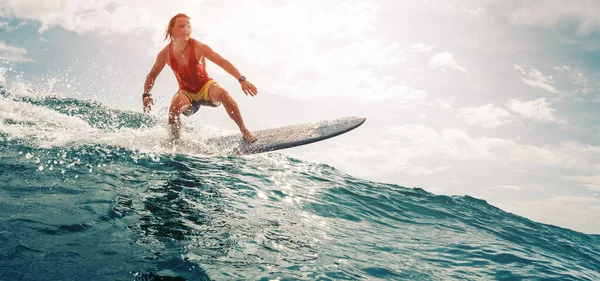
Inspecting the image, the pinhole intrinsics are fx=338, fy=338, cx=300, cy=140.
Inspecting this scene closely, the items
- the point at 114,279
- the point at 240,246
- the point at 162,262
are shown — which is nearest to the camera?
the point at 114,279

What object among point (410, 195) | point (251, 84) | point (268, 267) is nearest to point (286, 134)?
point (251, 84)

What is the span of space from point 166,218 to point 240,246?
0.93 m

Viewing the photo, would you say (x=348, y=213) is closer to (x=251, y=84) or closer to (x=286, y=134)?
(x=286, y=134)

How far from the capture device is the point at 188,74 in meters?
6.84

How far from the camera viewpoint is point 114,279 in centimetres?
239

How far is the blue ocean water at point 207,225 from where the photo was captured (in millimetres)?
2742

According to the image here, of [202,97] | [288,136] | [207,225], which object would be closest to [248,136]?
[288,136]

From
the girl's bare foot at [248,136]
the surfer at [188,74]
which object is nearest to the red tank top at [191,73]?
the surfer at [188,74]

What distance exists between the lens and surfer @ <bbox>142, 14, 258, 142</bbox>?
6.65 meters

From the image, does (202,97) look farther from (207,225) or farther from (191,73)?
(207,225)

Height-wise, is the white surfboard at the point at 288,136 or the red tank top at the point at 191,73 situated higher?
the red tank top at the point at 191,73

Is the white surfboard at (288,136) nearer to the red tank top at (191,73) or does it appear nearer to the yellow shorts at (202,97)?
the yellow shorts at (202,97)

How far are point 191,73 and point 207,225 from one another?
4.09 metres

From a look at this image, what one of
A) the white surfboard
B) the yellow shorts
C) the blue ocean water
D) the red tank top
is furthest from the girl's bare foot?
the red tank top
